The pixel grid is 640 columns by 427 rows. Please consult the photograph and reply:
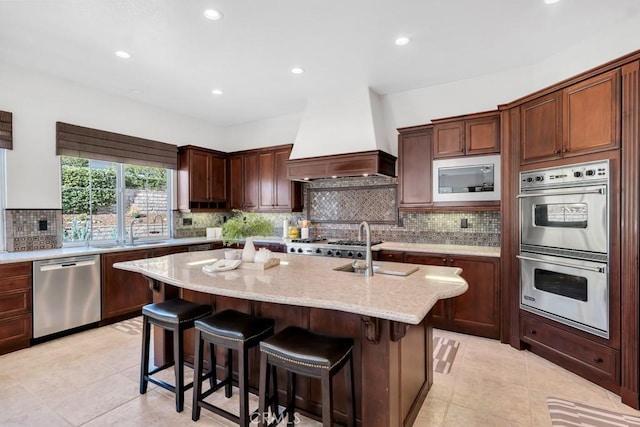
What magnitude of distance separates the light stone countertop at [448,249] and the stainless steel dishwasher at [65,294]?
3398 mm

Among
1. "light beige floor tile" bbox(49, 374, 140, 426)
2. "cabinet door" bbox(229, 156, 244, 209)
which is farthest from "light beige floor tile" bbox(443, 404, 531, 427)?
"cabinet door" bbox(229, 156, 244, 209)

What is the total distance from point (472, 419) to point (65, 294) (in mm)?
4100

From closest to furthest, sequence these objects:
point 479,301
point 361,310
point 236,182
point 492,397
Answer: point 361,310 → point 492,397 → point 479,301 → point 236,182

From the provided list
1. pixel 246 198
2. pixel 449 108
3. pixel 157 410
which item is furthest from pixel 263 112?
pixel 157 410

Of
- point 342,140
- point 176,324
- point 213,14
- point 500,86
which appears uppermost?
point 213,14

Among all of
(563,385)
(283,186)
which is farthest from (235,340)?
(283,186)

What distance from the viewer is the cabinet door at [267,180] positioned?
5.39m

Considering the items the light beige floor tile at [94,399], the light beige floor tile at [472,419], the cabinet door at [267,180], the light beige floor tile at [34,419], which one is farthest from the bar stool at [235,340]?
the cabinet door at [267,180]

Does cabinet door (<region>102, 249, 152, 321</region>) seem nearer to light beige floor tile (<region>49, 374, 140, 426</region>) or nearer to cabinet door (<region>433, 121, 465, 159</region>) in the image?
light beige floor tile (<region>49, 374, 140, 426</region>)

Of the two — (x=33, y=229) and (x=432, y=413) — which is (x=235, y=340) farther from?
(x=33, y=229)

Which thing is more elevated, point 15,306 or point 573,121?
point 573,121

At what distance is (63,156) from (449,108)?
5.01 m

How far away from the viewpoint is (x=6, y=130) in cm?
350

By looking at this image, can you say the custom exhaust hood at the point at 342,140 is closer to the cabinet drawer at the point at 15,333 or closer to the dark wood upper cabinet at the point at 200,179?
the dark wood upper cabinet at the point at 200,179
